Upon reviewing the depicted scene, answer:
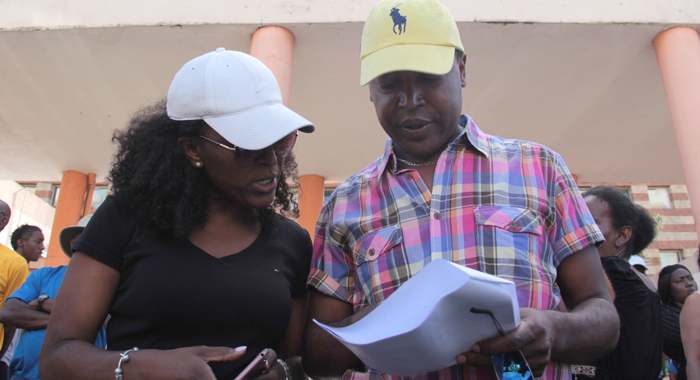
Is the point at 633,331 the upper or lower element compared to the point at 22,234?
lower

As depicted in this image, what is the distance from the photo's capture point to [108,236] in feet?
4.74

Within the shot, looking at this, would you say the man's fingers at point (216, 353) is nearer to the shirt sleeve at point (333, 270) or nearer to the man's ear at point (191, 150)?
the shirt sleeve at point (333, 270)

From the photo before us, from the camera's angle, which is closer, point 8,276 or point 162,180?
point 162,180

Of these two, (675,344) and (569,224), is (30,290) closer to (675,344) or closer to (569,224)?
(569,224)

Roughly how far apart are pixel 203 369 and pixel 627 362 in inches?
86.2

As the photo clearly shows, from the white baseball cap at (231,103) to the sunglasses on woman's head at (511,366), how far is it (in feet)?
2.82

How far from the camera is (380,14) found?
1606 millimetres

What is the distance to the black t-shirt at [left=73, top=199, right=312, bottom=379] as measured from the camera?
141 centimetres

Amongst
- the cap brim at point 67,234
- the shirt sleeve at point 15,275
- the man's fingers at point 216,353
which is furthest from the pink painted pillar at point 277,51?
the man's fingers at point 216,353

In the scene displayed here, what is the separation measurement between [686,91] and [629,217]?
2.64 metres

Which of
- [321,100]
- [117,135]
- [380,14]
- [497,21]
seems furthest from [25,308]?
[497,21]

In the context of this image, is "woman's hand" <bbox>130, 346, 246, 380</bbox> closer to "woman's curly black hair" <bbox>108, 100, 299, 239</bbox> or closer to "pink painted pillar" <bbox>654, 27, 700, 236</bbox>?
"woman's curly black hair" <bbox>108, 100, 299, 239</bbox>

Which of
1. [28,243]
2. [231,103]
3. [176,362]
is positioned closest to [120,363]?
[176,362]

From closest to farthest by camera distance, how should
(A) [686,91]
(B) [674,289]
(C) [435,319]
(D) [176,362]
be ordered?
(C) [435,319] < (D) [176,362] < (B) [674,289] < (A) [686,91]
